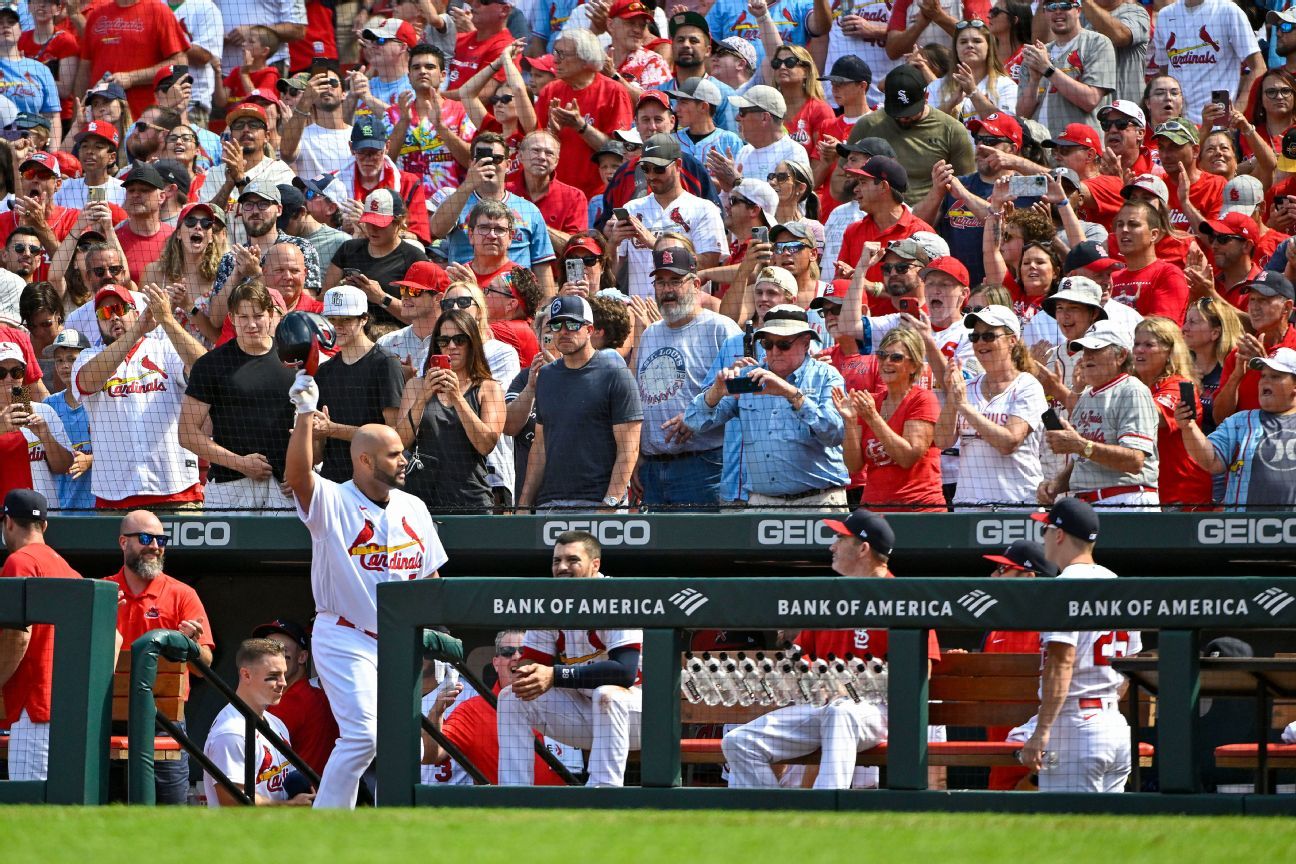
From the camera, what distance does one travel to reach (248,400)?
31.2 feet

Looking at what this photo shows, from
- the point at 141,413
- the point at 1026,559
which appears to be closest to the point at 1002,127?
the point at 1026,559

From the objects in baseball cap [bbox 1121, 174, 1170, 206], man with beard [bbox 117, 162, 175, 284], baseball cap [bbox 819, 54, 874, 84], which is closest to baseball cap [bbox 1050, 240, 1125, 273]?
baseball cap [bbox 1121, 174, 1170, 206]

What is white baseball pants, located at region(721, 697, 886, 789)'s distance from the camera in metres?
6.48

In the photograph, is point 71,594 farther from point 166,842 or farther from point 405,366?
point 405,366

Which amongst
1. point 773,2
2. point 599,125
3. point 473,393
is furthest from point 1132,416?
point 773,2

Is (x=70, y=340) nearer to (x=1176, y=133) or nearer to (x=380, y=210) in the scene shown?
(x=380, y=210)

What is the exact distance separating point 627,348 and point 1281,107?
16.5ft

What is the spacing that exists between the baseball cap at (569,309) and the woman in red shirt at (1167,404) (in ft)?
8.49

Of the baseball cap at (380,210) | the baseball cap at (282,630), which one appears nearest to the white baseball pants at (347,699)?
the baseball cap at (282,630)

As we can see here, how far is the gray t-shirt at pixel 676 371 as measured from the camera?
9.47m

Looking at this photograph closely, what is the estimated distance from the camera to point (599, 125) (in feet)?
44.2

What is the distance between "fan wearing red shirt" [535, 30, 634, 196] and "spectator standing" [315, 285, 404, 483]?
3.89 meters

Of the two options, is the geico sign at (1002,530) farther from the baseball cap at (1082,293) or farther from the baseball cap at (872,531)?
the baseball cap at (872,531)

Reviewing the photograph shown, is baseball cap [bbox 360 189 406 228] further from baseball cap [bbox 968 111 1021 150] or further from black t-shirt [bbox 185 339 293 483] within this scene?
baseball cap [bbox 968 111 1021 150]
